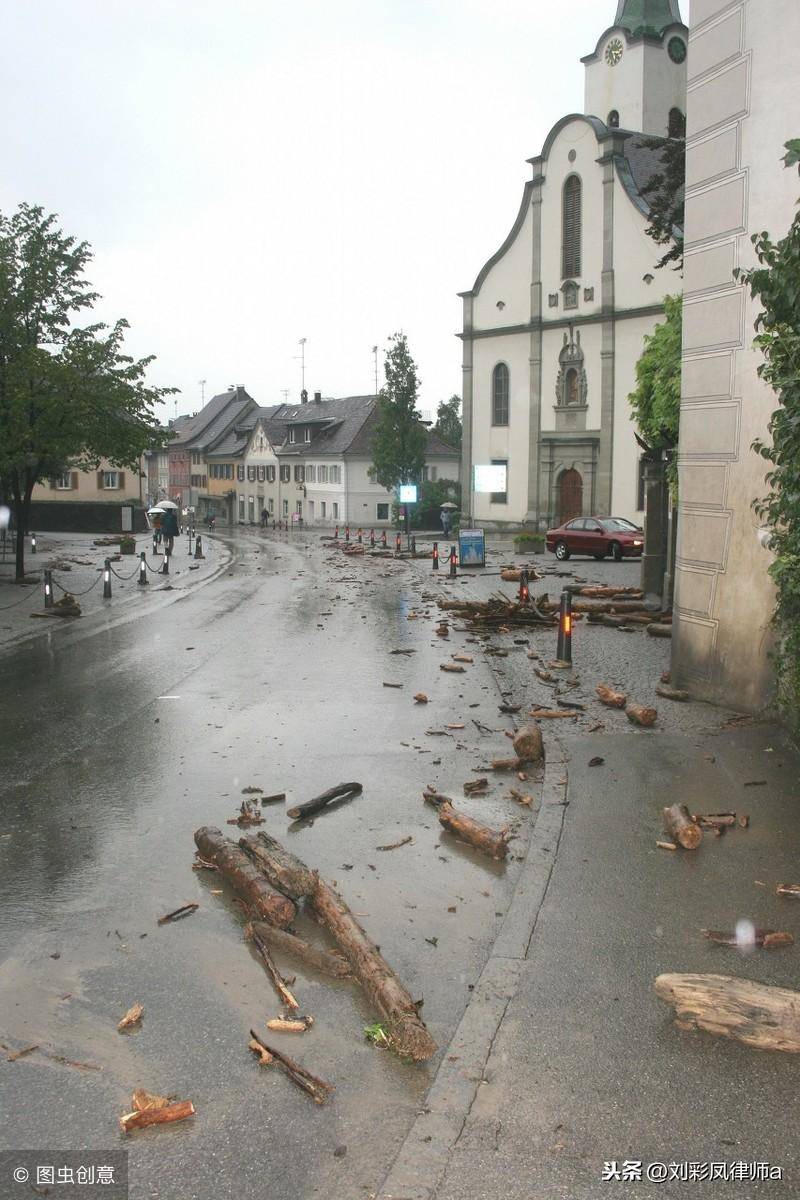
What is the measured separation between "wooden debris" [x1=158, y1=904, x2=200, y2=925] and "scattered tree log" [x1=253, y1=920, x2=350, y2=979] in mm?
482

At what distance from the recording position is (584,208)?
1975 inches

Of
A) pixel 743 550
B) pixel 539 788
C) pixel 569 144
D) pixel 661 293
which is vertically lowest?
pixel 539 788

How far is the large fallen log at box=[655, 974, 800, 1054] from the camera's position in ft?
14.5

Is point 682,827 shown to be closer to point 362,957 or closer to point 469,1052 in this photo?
point 362,957

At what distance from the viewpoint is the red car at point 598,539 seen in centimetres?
3572

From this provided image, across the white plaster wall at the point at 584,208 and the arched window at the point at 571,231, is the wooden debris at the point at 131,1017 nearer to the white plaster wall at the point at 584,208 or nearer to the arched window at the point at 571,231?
the white plaster wall at the point at 584,208

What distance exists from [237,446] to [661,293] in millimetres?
65229

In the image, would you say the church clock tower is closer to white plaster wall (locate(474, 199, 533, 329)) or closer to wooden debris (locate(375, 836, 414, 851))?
white plaster wall (locate(474, 199, 533, 329))

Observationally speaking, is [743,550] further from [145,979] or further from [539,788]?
[145,979]

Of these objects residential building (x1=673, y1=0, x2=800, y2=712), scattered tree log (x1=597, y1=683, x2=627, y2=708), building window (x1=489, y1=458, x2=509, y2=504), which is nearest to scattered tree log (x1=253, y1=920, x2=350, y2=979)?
residential building (x1=673, y1=0, x2=800, y2=712)

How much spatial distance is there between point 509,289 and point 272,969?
52.2m

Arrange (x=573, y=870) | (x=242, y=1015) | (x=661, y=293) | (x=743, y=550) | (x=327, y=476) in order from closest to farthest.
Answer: (x=242, y=1015), (x=573, y=870), (x=743, y=550), (x=661, y=293), (x=327, y=476)

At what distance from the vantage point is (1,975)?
5184 mm

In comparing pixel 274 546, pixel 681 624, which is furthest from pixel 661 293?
pixel 681 624
